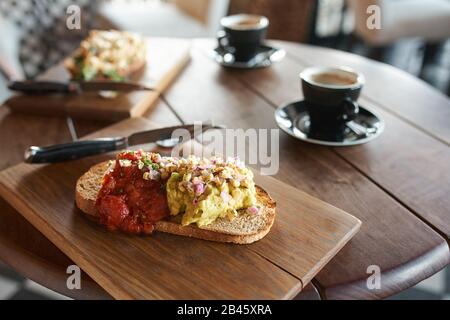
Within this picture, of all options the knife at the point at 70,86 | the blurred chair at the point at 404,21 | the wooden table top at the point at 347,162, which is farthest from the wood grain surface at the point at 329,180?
the blurred chair at the point at 404,21

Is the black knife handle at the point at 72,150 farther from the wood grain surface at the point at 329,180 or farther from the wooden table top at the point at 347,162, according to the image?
the wood grain surface at the point at 329,180

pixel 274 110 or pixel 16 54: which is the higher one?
pixel 274 110

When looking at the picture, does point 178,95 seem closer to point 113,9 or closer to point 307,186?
point 307,186

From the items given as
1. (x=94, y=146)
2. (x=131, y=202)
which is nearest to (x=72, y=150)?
(x=94, y=146)

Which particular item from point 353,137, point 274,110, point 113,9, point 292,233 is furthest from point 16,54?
point 292,233

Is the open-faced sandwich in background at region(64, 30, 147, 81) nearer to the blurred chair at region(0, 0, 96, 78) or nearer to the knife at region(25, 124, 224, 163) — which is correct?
the knife at region(25, 124, 224, 163)

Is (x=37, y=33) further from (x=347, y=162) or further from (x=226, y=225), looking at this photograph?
(x=226, y=225)
